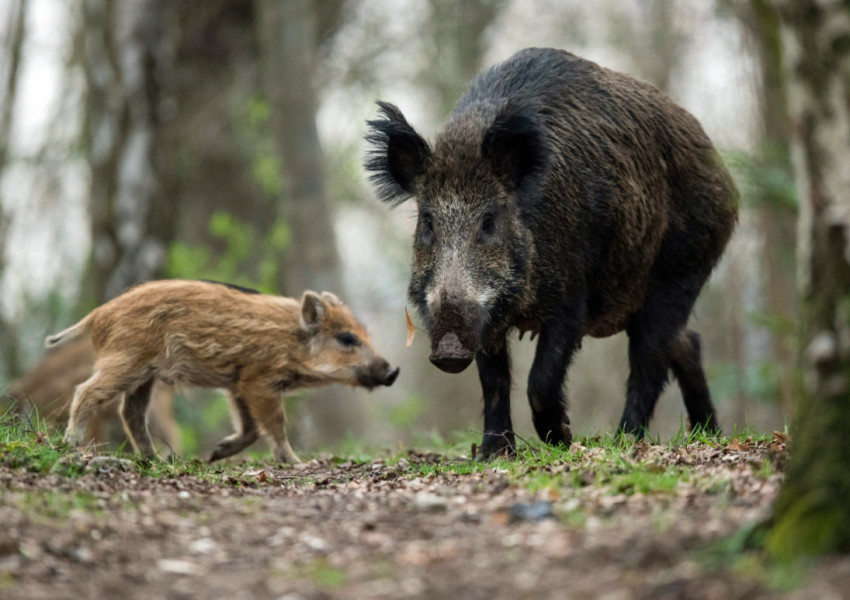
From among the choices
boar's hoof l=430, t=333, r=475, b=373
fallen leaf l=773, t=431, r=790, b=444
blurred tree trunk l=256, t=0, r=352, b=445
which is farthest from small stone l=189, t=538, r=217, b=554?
blurred tree trunk l=256, t=0, r=352, b=445

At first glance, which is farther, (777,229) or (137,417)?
(777,229)

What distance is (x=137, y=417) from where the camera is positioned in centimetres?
736

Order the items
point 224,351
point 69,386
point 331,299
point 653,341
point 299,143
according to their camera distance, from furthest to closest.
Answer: point 299,143 → point 69,386 → point 331,299 → point 224,351 → point 653,341

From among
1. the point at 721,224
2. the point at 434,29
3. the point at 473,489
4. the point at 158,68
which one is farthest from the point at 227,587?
the point at 434,29

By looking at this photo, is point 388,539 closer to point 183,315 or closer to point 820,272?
point 820,272

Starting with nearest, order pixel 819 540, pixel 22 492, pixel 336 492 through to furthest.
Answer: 1. pixel 819 540
2. pixel 22 492
3. pixel 336 492

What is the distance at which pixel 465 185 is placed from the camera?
6.63m

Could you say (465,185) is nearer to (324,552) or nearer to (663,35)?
(324,552)

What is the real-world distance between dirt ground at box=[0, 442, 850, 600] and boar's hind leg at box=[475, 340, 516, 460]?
4.27 ft

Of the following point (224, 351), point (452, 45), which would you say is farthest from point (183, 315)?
point (452, 45)

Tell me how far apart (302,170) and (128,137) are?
7.25 feet

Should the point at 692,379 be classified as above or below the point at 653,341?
below

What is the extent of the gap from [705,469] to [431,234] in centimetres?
253

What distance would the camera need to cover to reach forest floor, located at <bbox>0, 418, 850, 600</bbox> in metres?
3.15
